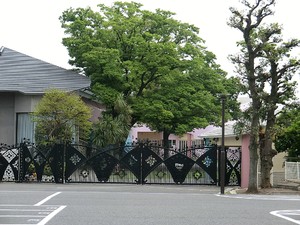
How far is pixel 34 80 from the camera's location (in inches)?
1363

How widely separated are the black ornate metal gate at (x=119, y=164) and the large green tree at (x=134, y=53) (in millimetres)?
9470

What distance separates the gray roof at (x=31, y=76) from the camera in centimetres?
3338

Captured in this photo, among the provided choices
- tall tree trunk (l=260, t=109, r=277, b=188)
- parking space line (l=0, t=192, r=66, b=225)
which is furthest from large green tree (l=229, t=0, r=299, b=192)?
parking space line (l=0, t=192, r=66, b=225)

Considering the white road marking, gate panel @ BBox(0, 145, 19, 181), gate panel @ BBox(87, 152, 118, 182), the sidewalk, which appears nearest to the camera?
the white road marking

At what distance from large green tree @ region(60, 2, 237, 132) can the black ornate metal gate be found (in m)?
9.47

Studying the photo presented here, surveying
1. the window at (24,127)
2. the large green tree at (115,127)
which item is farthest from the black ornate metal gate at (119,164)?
the window at (24,127)

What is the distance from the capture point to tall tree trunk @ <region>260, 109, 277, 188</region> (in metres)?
23.4

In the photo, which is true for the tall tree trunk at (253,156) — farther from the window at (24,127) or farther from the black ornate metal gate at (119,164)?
the window at (24,127)

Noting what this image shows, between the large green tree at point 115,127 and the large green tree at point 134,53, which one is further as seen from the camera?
the large green tree at point 134,53

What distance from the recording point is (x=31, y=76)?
1378 inches

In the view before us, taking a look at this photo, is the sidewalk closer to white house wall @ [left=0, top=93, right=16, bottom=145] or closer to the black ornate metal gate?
the black ornate metal gate

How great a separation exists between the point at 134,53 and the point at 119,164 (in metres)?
11.9

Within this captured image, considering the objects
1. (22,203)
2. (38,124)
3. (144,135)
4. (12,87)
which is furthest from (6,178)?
(144,135)

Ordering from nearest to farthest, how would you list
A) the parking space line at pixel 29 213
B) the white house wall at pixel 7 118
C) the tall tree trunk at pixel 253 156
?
the parking space line at pixel 29 213
the tall tree trunk at pixel 253 156
the white house wall at pixel 7 118
